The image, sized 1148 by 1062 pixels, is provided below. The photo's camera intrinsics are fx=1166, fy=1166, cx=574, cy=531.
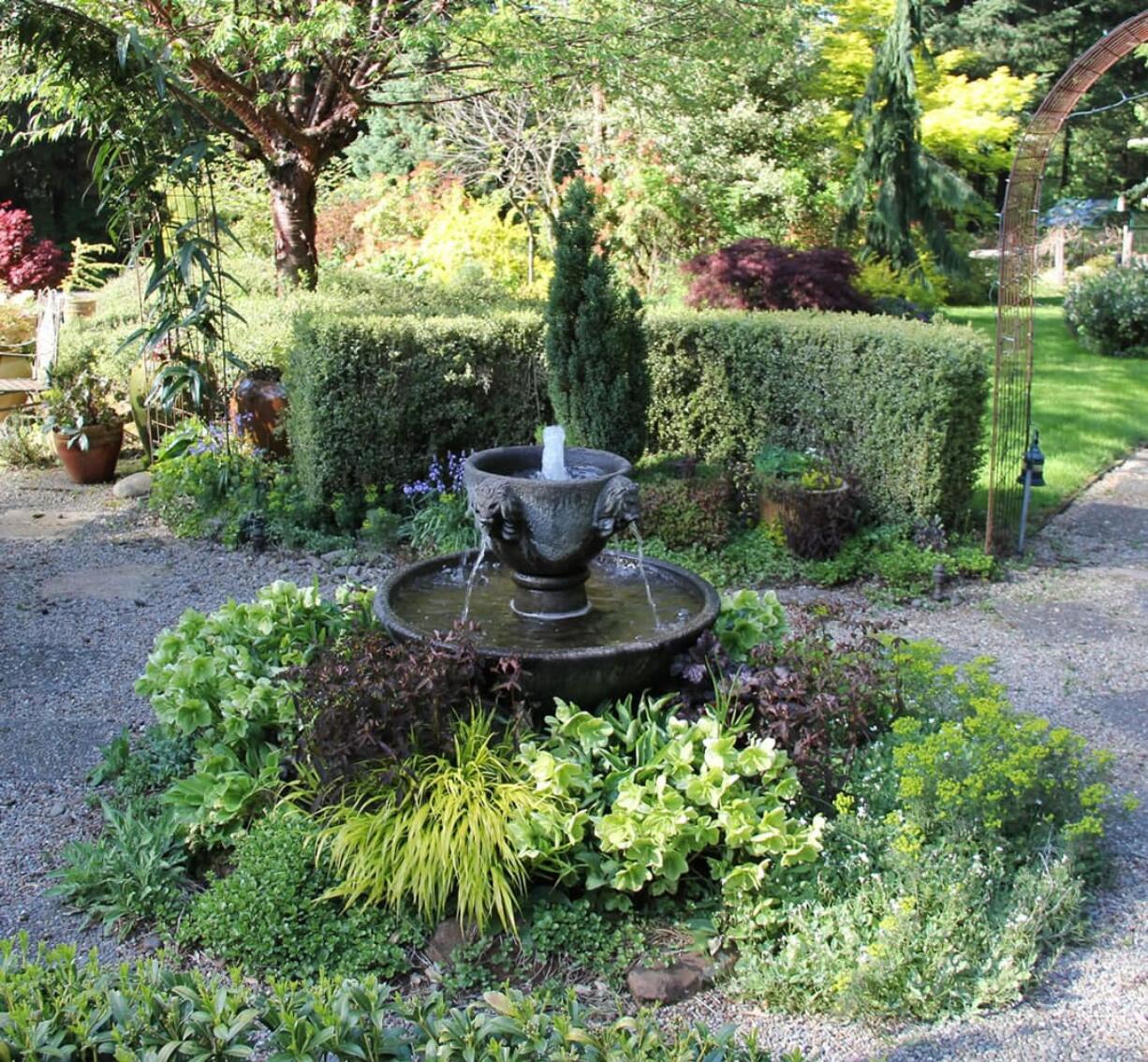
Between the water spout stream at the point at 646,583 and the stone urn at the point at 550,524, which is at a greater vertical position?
the stone urn at the point at 550,524

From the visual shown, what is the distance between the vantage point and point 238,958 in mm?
3396

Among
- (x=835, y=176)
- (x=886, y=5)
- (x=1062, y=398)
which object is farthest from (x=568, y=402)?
(x=886, y=5)

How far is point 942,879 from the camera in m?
3.46

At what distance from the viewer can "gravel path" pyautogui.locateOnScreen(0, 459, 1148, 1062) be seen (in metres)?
3.12

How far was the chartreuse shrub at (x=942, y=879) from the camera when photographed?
10.5 feet

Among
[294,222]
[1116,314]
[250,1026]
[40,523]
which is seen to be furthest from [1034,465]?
[1116,314]

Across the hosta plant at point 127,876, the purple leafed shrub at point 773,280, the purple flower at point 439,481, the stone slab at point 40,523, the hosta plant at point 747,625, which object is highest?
the purple leafed shrub at point 773,280

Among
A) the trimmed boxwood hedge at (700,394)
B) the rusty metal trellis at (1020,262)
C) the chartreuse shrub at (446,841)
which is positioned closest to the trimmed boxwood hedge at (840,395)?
the trimmed boxwood hedge at (700,394)

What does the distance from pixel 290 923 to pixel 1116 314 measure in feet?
48.1

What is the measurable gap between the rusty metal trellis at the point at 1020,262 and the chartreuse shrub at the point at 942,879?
3.33 meters

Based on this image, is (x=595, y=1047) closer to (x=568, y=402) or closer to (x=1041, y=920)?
(x=1041, y=920)

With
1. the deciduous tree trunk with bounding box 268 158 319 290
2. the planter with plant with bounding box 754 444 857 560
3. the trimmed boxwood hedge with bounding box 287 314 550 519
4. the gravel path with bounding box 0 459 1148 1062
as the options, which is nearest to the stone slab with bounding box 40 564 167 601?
the gravel path with bounding box 0 459 1148 1062

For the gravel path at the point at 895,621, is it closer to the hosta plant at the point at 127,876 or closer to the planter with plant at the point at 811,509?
the hosta plant at the point at 127,876

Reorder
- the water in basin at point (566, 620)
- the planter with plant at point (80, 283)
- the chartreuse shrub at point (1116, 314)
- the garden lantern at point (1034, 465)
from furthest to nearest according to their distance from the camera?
1. the chartreuse shrub at point (1116, 314)
2. the planter with plant at point (80, 283)
3. the garden lantern at point (1034, 465)
4. the water in basin at point (566, 620)
